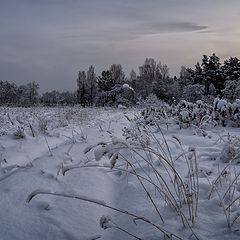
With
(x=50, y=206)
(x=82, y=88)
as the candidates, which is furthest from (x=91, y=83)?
(x=50, y=206)

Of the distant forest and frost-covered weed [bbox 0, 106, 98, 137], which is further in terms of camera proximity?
the distant forest

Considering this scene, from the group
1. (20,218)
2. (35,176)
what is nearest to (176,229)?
(20,218)

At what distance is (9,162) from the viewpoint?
4.48 metres

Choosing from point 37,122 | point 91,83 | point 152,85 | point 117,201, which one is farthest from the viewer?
point 91,83

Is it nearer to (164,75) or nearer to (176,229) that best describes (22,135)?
(176,229)

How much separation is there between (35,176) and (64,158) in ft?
2.96

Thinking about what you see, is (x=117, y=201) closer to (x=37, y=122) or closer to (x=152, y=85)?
(x=37, y=122)

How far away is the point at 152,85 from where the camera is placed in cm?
5753

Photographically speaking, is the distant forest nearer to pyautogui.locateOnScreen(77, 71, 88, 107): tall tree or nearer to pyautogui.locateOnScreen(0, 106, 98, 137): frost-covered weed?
pyautogui.locateOnScreen(77, 71, 88, 107): tall tree

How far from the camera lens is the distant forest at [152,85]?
41819 mm

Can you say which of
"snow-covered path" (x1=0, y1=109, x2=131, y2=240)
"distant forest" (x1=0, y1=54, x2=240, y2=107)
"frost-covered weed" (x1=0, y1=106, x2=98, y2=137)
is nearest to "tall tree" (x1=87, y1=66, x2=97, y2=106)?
"distant forest" (x1=0, y1=54, x2=240, y2=107)

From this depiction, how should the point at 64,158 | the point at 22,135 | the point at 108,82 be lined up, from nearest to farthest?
the point at 64,158 → the point at 22,135 → the point at 108,82

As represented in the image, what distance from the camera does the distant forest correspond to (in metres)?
41.8

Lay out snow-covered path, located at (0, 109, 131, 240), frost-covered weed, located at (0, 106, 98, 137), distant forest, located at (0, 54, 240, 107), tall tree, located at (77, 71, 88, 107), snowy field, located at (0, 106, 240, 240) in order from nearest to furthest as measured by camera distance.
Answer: snowy field, located at (0, 106, 240, 240) < snow-covered path, located at (0, 109, 131, 240) < frost-covered weed, located at (0, 106, 98, 137) < distant forest, located at (0, 54, 240, 107) < tall tree, located at (77, 71, 88, 107)
